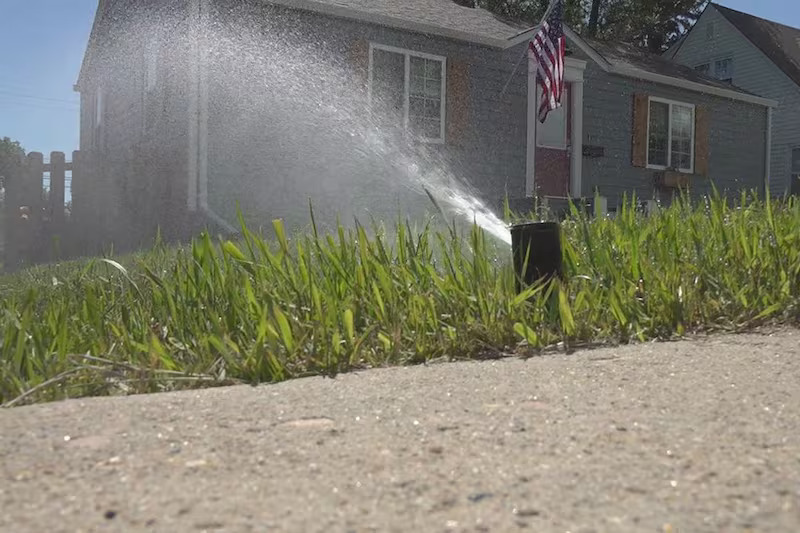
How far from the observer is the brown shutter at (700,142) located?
52.5 ft

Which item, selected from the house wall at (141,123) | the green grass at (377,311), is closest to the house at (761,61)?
the house wall at (141,123)

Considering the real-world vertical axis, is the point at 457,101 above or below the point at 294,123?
above

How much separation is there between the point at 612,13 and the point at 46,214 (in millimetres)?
23064

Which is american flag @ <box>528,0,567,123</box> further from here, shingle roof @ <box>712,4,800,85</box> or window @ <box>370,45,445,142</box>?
shingle roof @ <box>712,4,800,85</box>

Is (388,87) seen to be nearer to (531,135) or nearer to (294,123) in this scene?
(294,123)

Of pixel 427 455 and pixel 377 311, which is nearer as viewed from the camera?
pixel 427 455

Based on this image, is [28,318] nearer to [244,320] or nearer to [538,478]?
[244,320]

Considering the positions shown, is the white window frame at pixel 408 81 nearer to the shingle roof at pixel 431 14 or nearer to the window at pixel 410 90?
the window at pixel 410 90

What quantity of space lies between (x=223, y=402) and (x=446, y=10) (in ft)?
40.7

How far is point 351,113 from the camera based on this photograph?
36.3 feet

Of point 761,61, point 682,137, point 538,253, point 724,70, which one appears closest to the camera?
point 538,253

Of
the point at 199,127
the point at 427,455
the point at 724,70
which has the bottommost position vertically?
the point at 427,455

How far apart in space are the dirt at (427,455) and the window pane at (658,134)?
1398 centimetres

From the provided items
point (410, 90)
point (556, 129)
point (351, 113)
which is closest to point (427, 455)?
point (351, 113)
